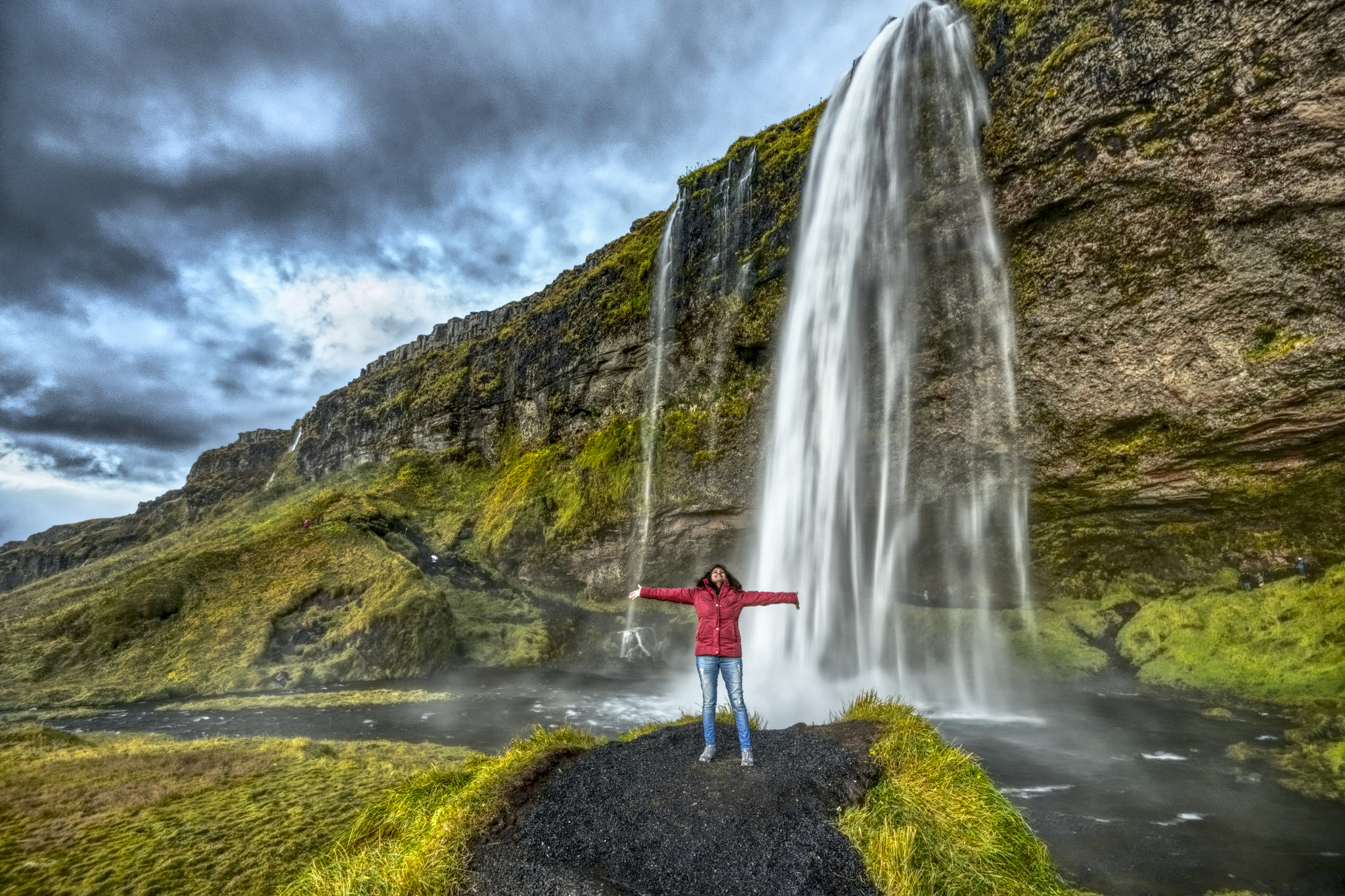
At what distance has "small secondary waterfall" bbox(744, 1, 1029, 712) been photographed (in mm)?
19094

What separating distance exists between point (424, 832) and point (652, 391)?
2452 centimetres

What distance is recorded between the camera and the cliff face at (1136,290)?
14227 mm

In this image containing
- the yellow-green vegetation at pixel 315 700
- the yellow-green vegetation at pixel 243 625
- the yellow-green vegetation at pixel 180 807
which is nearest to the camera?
the yellow-green vegetation at pixel 180 807

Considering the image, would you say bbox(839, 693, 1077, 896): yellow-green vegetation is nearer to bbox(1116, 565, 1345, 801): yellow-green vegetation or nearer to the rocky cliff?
bbox(1116, 565, 1345, 801): yellow-green vegetation

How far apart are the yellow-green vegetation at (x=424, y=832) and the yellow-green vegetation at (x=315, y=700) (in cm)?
1333

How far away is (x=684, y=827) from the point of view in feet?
20.3

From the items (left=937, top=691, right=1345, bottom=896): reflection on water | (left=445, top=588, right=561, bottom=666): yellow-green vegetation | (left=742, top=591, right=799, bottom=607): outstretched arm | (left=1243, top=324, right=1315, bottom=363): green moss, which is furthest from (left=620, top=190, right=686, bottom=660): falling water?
(left=1243, top=324, right=1315, bottom=363): green moss

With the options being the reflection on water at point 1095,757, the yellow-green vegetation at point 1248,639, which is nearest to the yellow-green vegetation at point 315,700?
the reflection on water at point 1095,757

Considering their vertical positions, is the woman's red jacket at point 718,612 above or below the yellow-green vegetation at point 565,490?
below

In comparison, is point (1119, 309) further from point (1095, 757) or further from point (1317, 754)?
point (1095, 757)

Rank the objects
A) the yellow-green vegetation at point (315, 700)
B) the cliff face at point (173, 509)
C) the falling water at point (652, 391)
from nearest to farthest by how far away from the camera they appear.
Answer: the yellow-green vegetation at point (315, 700)
the falling water at point (652, 391)
the cliff face at point (173, 509)

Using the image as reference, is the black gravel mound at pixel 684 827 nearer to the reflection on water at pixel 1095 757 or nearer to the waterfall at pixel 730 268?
the reflection on water at pixel 1095 757

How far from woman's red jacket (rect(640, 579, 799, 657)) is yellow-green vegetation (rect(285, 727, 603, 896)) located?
2.63 meters

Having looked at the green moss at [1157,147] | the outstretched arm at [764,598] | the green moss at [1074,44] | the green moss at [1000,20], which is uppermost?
the green moss at [1000,20]
